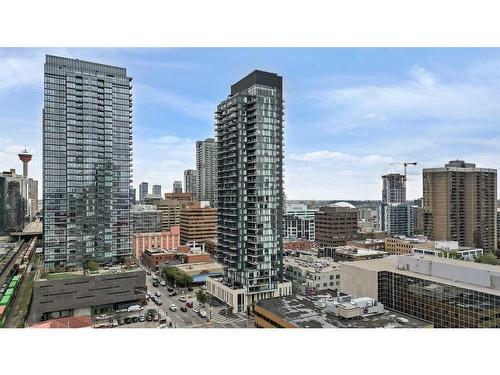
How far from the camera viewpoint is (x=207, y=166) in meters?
48.8

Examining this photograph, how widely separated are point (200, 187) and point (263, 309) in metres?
40.3

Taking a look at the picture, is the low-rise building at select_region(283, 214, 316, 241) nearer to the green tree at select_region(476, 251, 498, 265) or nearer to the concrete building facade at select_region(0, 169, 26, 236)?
the green tree at select_region(476, 251, 498, 265)

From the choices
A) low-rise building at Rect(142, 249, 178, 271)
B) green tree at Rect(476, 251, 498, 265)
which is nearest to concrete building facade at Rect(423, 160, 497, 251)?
green tree at Rect(476, 251, 498, 265)

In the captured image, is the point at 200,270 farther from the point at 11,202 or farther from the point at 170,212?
the point at 11,202

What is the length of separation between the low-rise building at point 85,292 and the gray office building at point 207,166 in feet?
109

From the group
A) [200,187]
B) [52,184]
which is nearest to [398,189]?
[200,187]

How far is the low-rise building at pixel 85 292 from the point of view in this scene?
13.5 meters

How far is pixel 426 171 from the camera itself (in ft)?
102

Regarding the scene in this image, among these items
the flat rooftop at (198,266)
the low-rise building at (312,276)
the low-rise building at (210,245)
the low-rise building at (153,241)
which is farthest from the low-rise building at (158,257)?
the low-rise building at (312,276)

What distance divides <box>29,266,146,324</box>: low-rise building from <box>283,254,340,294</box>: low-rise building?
21.4 ft

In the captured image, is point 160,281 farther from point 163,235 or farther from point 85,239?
point 163,235

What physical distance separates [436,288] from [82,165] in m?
17.1

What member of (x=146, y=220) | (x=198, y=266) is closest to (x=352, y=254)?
(x=198, y=266)

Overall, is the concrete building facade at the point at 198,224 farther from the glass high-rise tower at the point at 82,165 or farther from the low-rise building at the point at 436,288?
the low-rise building at the point at 436,288
